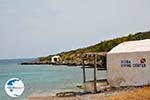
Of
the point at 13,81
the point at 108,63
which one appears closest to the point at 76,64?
the point at 108,63

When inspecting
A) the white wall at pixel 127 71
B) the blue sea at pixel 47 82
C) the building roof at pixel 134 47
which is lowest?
the blue sea at pixel 47 82

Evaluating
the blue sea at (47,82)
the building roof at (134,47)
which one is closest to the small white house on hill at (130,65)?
the building roof at (134,47)

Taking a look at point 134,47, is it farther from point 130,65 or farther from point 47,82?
point 47,82

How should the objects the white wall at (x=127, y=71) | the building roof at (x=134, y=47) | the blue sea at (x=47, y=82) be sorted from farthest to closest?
the blue sea at (x=47, y=82) → the building roof at (x=134, y=47) → the white wall at (x=127, y=71)

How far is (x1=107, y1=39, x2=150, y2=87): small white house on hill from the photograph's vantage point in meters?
22.6

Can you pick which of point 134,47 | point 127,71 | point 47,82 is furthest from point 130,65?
point 47,82

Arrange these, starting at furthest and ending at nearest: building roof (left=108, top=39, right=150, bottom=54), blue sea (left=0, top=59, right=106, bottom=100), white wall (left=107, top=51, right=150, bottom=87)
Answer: blue sea (left=0, top=59, right=106, bottom=100)
building roof (left=108, top=39, right=150, bottom=54)
white wall (left=107, top=51, right=150, bottom=87)

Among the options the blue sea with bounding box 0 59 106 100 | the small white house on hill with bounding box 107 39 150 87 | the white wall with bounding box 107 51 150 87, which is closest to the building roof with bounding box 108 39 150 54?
the small white house on hill with bounding box 107 39 150 87

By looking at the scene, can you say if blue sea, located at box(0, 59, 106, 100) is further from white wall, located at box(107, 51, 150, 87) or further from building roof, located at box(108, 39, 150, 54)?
building roof, located at box(108, 39, 150, 54)

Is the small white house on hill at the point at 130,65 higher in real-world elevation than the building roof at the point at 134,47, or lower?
lower

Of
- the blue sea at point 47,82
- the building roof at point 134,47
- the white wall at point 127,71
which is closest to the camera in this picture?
the white wall at point 127,71

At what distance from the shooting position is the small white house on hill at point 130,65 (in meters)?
22.6

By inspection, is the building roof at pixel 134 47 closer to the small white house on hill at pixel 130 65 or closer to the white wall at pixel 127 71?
the small white house on hill at pixel 130 65

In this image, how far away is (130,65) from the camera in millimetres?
23500
